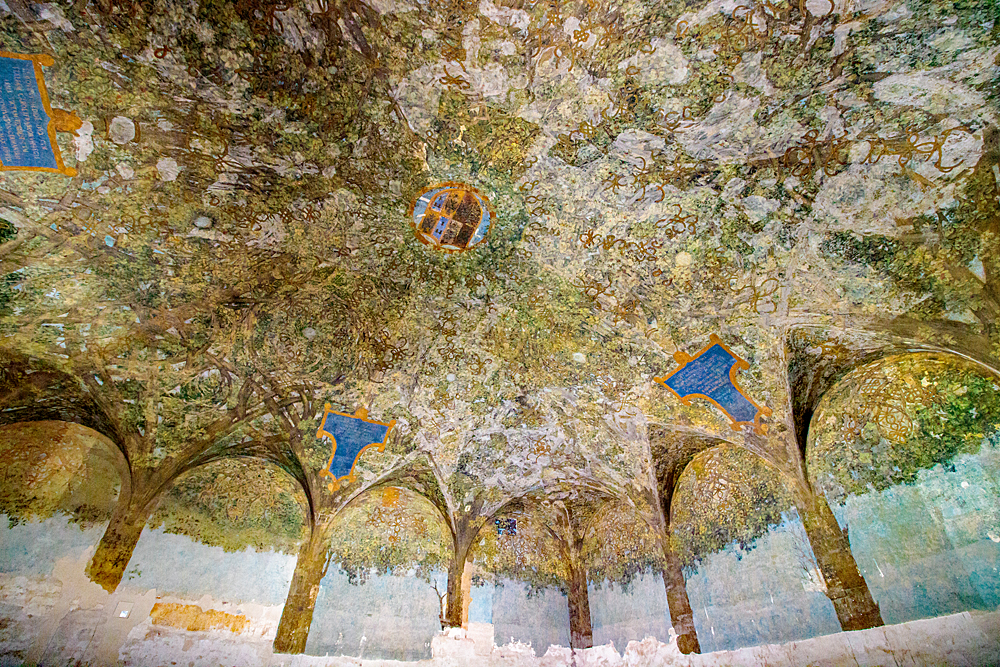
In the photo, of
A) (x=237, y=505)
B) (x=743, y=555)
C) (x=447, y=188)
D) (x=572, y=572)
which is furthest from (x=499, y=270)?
(x=572, y=572)

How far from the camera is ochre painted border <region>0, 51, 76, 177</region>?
516 cm

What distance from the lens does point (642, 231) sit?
721 cm

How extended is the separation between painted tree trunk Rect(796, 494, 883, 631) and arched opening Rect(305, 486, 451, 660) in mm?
6316

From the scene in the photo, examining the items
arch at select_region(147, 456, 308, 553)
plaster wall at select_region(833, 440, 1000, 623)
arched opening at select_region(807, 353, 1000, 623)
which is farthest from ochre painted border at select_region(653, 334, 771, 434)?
arch at select_region(147, 456, 308, 553)

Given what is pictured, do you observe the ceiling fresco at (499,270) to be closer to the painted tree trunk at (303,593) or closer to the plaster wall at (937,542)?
the painted tree trunk at (303,593)

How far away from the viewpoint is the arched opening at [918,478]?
584 centimetres

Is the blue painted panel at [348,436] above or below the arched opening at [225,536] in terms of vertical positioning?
above

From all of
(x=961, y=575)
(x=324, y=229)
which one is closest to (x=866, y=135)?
(x=961, y=575)

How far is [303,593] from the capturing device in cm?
870

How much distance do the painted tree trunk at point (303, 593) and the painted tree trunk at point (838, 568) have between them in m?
7.96

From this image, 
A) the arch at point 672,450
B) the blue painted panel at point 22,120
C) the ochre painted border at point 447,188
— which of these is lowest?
the arch at point 672,450

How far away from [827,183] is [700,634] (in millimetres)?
6945

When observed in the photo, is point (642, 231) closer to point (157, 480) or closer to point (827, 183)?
point (827, 183)

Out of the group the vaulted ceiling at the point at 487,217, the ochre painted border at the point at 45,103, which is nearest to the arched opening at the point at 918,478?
the vaulted ceiling at the point at 487,217
